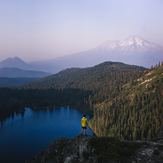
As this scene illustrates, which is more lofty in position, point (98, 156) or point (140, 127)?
point (98, 156)

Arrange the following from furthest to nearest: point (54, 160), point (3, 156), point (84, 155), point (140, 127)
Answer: point (140, 127) → point (3, 156) → point (54, 160) → point (84, 155)

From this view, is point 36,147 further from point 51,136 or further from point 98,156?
point 98,156

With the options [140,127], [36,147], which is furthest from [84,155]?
[140,127]

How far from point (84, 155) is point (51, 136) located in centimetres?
14592

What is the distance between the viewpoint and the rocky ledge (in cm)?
3769

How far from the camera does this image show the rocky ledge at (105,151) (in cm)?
3769

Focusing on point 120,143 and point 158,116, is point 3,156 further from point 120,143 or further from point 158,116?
point 120,143

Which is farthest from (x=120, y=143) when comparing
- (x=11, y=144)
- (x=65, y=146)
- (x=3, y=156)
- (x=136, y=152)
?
(x=11, y=144)

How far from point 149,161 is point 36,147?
4903 inches

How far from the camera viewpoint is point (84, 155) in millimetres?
40312

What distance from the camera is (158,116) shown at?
7013 inches

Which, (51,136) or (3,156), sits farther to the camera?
(51,136)

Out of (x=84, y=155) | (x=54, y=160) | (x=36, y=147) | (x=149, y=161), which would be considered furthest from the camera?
(x=36, y=147)

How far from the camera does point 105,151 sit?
39188mm
